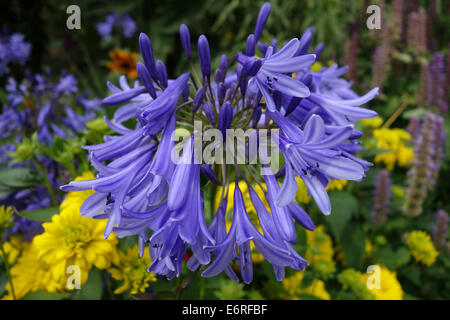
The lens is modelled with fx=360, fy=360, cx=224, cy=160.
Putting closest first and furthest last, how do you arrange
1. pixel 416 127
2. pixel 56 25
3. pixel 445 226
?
pixel 445 226 → pixel 416 127 → pixel 56 25

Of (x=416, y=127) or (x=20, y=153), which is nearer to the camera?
(x=20, y=153)

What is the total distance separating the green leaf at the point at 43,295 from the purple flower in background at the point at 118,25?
2561 mm

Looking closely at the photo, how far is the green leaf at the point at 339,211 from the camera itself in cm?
113

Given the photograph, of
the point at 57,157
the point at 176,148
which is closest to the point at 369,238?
the point at 176,148

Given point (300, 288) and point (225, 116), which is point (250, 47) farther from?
point (300, 288)

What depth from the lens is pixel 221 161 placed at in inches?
29.8

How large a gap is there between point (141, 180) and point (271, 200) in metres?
0.26

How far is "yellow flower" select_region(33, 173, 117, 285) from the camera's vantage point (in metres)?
0.86

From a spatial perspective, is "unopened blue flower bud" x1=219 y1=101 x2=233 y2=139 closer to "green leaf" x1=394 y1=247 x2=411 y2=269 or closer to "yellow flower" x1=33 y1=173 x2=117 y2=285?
"yellow flower" x1=33 y1=173 x2=117 y2=285

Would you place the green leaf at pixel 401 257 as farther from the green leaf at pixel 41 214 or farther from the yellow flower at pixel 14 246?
the yellow flower at pixel 14 246

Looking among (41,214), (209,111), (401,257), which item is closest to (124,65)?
(41,214)

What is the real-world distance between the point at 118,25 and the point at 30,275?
8.91 ft

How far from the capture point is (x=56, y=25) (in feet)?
11.7

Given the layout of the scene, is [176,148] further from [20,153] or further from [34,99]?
[34,99]
